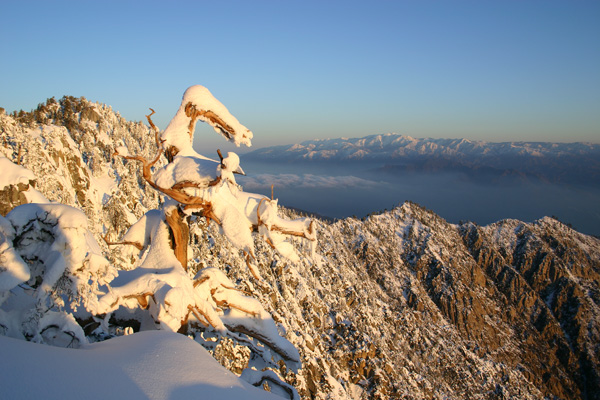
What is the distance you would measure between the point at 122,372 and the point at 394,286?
150 m

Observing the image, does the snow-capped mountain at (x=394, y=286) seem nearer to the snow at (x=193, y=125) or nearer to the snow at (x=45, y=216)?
the snow at (x=45, y=216)

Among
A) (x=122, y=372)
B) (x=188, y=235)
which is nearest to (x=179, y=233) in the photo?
(x=188, y=235)

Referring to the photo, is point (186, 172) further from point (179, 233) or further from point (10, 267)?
point (10, 267)

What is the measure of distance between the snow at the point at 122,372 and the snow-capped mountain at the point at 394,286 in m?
1.19

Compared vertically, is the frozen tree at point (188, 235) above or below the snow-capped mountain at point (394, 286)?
above

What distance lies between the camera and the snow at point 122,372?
2205 mm

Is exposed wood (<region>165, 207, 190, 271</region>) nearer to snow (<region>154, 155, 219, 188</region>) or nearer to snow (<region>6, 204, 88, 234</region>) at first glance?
snow (<region>154, 155, 219, 188</region>)

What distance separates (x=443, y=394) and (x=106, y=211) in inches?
4538

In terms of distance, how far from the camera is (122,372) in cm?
270

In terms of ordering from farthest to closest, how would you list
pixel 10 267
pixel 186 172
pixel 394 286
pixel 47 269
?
pixel 394 286, pixel 186 172, pixel 47 269, pixel 10 267

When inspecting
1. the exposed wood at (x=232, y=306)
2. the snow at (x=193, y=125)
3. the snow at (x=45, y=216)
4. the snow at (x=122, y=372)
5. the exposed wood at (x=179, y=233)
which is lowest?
the exposed wood at (x=232, y=306)

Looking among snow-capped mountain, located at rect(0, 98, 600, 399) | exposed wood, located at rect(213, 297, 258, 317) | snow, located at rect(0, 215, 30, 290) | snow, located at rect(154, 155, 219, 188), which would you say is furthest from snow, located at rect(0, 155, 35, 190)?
exposed wood, located at rect(213, 297, 258, 317)

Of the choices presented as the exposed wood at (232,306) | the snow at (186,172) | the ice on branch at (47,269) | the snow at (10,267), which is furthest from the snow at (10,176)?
the exposed wood at (232,306)

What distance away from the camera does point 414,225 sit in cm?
17088
